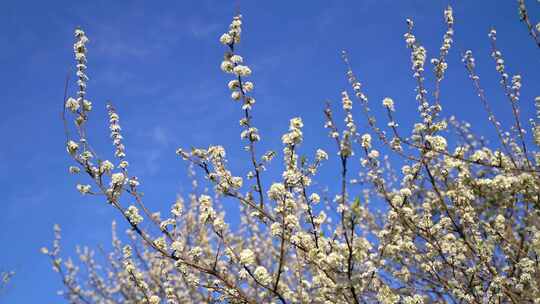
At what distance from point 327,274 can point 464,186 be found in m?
3.02

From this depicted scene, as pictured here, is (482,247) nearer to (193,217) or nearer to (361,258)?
(361,258)

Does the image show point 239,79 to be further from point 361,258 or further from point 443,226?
point 443,226

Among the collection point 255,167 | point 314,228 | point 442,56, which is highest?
point 442,56

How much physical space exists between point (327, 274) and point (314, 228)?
479 mm

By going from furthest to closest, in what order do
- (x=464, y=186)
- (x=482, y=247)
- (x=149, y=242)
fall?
1. (x=464, y=186)
2. (x=482, y=247)
3. (x=149, y=242)

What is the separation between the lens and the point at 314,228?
14.8 ft

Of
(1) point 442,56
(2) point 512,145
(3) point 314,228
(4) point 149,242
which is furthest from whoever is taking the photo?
(2) point 512,145

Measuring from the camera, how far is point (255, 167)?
4.54 metres

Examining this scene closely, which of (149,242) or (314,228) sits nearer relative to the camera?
(149,242)

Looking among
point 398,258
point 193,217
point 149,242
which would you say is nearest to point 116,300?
point 193,217

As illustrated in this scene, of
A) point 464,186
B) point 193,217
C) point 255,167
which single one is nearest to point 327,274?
point 255,167

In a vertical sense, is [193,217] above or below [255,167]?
above

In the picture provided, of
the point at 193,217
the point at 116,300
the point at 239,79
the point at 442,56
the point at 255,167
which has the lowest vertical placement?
the point at 255,167

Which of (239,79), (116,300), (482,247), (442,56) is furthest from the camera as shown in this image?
(116,300)
